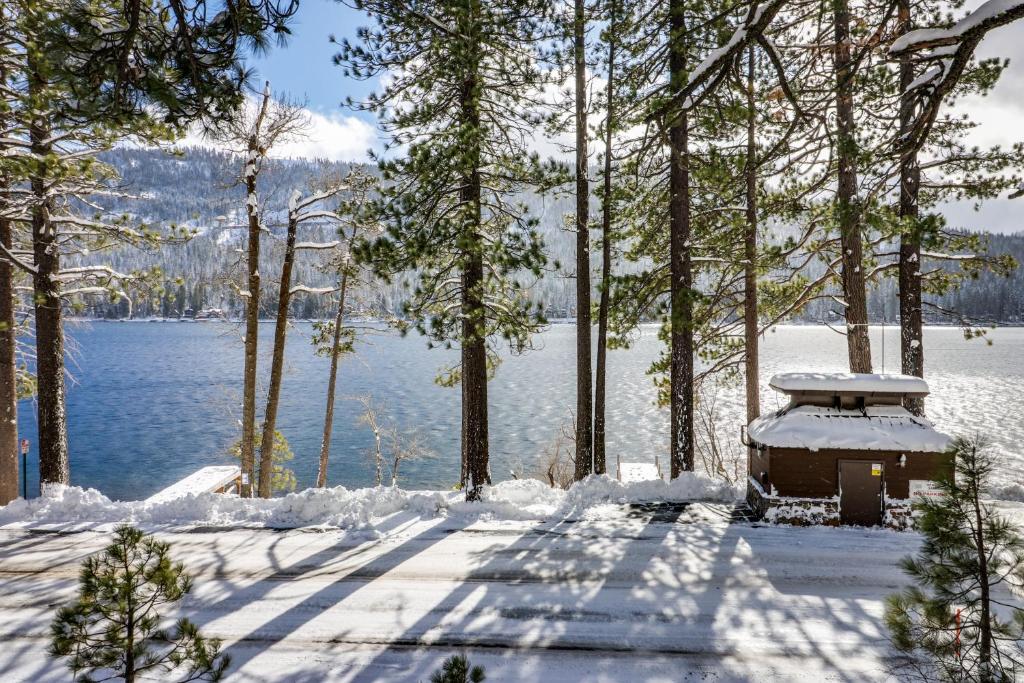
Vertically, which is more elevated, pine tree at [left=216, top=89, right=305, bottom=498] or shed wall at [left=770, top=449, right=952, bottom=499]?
pine tree at [left=216, top=89, right=305, bottom=498]

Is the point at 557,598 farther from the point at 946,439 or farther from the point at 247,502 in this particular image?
the point at 946,439

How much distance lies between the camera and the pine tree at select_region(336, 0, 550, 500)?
8883mm

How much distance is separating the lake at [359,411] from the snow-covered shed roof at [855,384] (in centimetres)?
606

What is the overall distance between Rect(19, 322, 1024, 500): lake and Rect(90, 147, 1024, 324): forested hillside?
207 cm

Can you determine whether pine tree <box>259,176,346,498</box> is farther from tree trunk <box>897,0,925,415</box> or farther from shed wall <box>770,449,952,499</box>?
tree trunk <box>897,0,925,415</box>

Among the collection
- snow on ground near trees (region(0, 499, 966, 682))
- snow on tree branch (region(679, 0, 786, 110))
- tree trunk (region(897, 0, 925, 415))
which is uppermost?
snow on tree branch (region(679, 0, 786, 110))

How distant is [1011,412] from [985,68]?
44282 mm

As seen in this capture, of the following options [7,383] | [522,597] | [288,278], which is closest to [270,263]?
[288,278]

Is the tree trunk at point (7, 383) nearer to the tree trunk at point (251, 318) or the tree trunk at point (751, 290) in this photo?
the tree trunk at point (251, 318)

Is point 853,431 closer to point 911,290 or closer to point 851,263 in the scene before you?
point 851,263

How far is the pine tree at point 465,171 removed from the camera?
350 inches

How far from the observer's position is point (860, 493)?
29.6 feet

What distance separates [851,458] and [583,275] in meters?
6.28

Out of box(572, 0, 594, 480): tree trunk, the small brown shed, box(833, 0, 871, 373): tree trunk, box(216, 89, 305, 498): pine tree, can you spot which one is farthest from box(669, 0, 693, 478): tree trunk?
box(216, 89, 305, 498): pine tree
